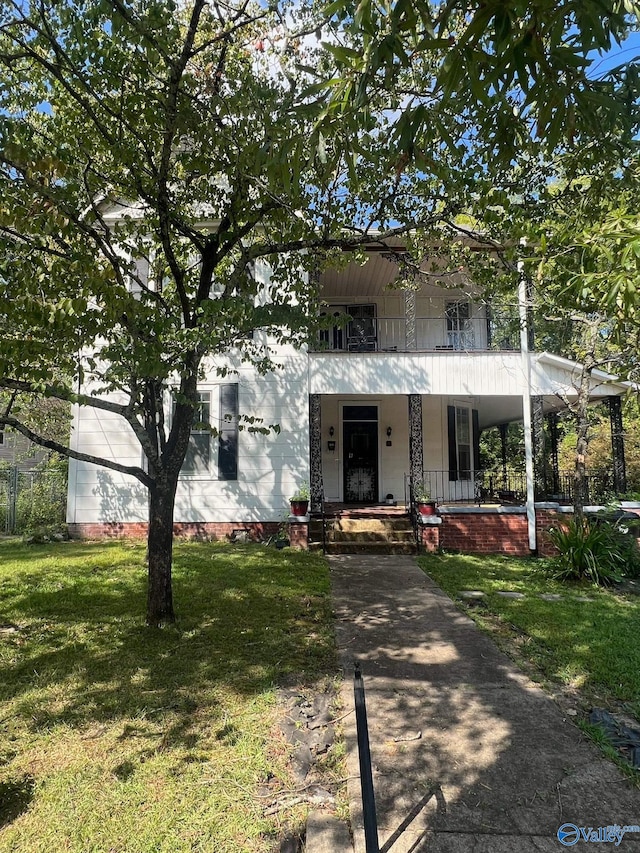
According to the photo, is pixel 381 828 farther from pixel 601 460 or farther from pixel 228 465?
pixel 601 460

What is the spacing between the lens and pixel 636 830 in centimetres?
260

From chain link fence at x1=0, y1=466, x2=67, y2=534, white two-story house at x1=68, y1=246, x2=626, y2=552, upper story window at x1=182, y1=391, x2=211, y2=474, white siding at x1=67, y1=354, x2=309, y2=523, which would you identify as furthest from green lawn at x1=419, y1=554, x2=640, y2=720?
chain link fence at x1=0, y1=466, x2=67, y2=534

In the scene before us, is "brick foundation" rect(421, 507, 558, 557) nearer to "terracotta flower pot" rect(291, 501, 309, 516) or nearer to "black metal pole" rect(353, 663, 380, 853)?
"terracotta flower pot" rect(291, 501, 309, 516)

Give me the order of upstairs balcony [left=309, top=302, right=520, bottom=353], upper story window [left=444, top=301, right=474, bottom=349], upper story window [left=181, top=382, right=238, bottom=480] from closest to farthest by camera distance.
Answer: upper story window [left=181, top=382, right=238, bottom=480] < upper story window [left=444, top=301, right=474, bottom=349] < upstairs balcony [left=309, top=302, right=520, bottom=353]

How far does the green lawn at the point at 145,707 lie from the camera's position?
271 cm

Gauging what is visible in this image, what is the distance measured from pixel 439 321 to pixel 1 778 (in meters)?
12.5

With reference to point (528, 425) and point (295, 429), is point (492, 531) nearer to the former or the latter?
point (528, 425)

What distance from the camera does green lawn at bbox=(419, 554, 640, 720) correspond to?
175 inches

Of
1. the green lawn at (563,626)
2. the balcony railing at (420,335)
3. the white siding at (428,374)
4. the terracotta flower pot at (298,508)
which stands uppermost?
the balcony railing at (420,335)

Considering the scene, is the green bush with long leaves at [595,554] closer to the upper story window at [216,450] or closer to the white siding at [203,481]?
the white siding at [203,481]

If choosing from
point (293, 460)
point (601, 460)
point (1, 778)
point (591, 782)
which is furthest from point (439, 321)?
point (1, 778)
